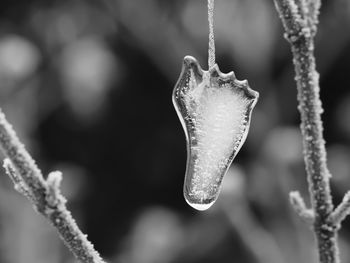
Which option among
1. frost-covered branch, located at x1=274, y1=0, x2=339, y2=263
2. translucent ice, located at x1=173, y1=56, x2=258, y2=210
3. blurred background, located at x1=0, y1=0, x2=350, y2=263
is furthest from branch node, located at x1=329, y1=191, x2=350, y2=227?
blurred background, located at x1=0, y1=0, x2=350, y2=263

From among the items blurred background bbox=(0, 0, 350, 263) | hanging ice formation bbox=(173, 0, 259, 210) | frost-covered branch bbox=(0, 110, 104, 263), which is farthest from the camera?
blurred background bbox=(0, 0, 350, 263)

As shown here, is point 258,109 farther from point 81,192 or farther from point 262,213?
point 81,192

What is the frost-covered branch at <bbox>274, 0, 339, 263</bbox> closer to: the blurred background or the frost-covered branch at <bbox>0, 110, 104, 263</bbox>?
the frost-covered branch at <bbox>0, 110, 104, 263</bbox>

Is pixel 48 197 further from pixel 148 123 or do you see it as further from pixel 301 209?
pixel 148 123

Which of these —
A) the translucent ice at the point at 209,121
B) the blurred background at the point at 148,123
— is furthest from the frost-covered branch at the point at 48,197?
the blurred background at the point at 148,123

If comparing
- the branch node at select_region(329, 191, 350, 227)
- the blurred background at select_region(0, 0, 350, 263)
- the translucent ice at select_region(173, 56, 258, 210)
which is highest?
the blurred background at select_region(0, 0, 350, 263)

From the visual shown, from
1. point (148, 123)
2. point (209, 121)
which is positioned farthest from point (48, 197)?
point (148, 123)

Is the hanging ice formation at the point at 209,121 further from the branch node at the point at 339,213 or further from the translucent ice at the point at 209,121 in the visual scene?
the branch node at the point at 339,213
